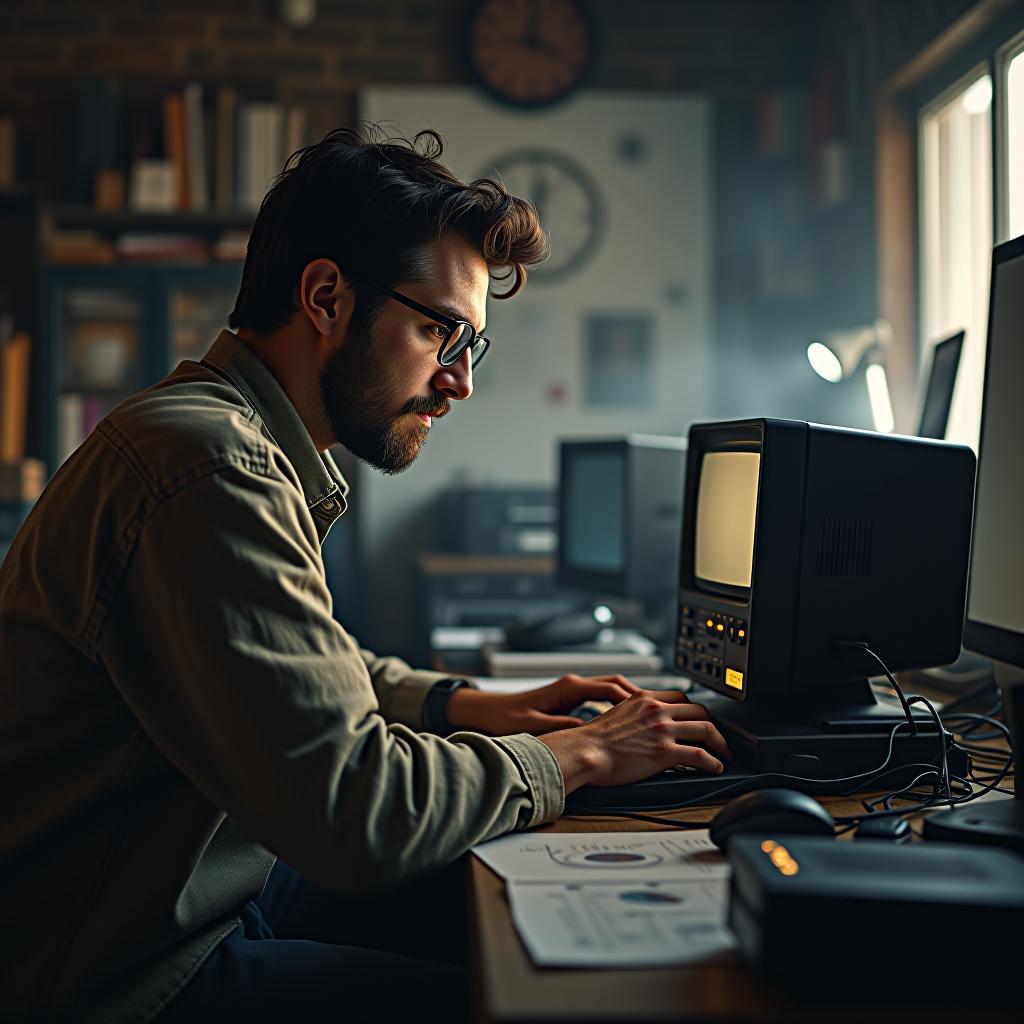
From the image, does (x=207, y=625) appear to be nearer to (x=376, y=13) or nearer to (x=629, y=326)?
(x=629, y=326)

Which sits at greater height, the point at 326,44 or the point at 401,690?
the point at 326,44

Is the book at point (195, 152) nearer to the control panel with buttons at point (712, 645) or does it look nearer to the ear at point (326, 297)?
the ear at point (326, 297)

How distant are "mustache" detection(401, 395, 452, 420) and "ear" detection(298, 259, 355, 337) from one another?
12cm

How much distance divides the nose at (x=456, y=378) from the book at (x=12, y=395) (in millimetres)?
3152

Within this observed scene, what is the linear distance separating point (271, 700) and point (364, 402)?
49 cm

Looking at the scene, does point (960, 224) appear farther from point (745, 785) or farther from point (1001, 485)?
point (745, 785)

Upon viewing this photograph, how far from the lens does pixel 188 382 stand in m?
1.05

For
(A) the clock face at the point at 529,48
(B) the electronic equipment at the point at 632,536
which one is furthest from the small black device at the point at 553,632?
(A) the clock face at the point at 529,48

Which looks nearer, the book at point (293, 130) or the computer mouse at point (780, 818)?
the computer mouse at point (780, 818)

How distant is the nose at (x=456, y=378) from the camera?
50.0 inches

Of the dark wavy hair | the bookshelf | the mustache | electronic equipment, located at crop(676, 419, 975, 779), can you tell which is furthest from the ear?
the bookshelf

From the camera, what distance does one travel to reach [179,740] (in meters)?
0.86

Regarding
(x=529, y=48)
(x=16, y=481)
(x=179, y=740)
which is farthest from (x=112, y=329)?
(x=179, y=740)

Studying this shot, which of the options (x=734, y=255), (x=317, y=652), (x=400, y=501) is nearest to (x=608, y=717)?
(x=317, y=652)
